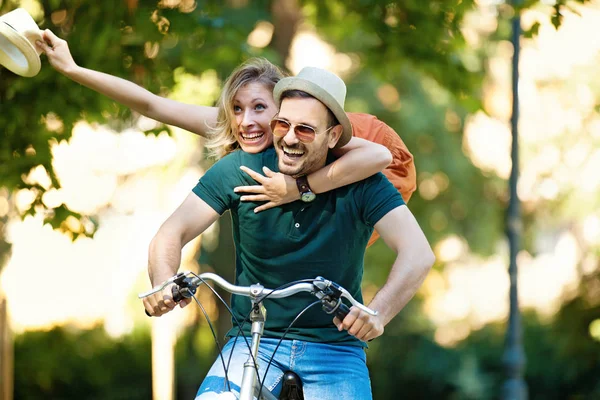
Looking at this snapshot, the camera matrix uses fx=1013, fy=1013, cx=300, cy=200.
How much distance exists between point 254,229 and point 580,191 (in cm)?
1294

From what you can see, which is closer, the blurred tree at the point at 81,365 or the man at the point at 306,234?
the man at the point at 306,234

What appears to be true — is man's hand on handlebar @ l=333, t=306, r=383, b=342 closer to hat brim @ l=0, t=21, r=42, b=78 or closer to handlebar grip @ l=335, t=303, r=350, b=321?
handlebar grip @ l=335, t=303, r=350, b=321

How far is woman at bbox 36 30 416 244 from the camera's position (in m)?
3.94

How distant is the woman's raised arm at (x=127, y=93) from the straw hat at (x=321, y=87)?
0.92 metres

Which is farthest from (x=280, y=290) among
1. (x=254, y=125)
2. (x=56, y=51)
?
(x=56, y=51)

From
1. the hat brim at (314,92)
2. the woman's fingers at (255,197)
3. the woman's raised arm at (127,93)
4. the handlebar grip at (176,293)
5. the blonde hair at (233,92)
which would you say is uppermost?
the woman's raised arm at (127,93)

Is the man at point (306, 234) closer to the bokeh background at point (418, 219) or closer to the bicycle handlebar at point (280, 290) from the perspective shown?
the bicycle handlebar at point (280, 290)

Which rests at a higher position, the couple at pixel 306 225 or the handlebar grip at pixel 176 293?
the couple at pixel 306 225

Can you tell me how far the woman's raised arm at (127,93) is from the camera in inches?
185

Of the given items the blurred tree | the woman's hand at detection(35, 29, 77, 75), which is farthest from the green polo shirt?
the blurred tree

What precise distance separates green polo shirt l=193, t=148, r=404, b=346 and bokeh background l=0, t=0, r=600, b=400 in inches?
196

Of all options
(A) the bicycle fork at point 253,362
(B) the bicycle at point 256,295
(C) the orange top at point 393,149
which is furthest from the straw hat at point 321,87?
(C) the orange top at point 393,149

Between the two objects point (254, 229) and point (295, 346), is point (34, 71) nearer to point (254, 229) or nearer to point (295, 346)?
point (254, 229)

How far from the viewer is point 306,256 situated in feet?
12.7
